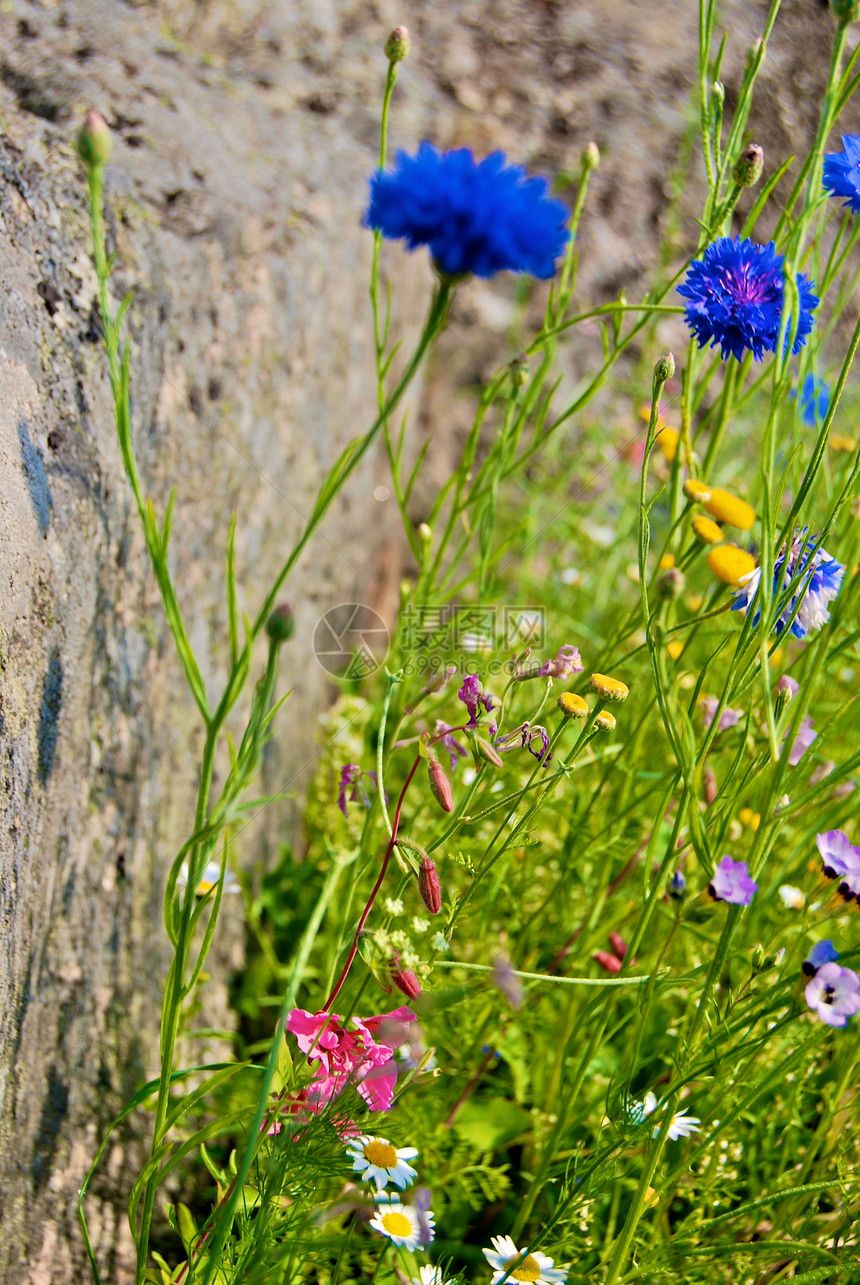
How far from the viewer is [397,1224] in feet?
2.28

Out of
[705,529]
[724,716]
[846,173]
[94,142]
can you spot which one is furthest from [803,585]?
[94,142]

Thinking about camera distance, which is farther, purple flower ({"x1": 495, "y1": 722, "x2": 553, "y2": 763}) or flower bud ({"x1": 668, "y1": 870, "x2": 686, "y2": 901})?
flower bud ({"x1": 668, "y1": 870, "x2": 686, "y2": 901})

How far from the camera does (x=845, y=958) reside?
0.63 meters

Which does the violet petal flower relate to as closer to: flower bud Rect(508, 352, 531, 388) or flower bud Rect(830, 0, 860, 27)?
flower bud Rect(508, 352, 531, 388)

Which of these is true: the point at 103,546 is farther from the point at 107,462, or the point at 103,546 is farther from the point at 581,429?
the point at 581,429

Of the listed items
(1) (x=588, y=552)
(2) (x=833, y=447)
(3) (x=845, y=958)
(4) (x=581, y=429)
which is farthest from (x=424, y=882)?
(4) (x=581, y=429)

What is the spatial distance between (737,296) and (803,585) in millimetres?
230

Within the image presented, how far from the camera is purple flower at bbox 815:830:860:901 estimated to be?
744 millimetres

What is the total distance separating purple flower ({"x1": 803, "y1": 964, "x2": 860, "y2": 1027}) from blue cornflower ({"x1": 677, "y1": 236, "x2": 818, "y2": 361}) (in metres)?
0.45

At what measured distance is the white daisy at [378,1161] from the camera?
677 millimetres

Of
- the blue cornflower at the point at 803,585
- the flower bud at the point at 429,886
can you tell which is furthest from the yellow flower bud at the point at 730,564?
the flower bud at the point at 429,886

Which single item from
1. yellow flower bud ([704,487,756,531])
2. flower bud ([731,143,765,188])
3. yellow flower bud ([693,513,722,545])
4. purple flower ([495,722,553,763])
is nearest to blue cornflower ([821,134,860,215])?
flower bud ([731,143,765,188])

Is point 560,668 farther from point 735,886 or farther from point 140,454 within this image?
point 140,454

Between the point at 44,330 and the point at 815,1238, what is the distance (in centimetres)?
97
